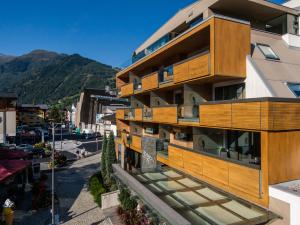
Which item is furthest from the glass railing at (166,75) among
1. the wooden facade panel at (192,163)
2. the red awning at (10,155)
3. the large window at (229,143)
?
the red awning at (10,155)

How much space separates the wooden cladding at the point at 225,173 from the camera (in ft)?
31.0

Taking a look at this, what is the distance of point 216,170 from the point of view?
451 inches

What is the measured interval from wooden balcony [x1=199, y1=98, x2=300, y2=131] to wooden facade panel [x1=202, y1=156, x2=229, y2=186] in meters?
1.72

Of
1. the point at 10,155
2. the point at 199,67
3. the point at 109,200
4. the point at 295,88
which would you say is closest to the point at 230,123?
the point at 199,67

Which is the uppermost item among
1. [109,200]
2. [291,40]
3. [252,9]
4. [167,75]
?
[252,9]

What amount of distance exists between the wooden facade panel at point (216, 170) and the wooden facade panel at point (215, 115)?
5.54 feet

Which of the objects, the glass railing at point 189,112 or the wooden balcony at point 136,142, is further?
the wooden balcony at point 136,142

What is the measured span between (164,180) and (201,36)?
8337 mm

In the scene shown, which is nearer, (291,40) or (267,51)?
(267,51)

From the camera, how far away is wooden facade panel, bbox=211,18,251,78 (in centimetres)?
1174

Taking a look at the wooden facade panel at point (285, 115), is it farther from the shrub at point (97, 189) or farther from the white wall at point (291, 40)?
the shrub at point (97, 189)

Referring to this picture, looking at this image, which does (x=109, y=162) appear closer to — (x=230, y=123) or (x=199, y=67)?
(x=199, y=67)

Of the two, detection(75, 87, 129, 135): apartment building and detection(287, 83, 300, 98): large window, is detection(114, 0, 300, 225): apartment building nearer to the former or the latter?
detection(287, 83, 300, 98): large window

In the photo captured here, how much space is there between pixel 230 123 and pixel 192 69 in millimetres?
4265
